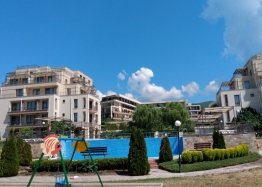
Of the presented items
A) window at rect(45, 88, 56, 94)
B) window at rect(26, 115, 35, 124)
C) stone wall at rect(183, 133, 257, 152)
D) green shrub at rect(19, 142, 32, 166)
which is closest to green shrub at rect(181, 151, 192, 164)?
stone wall at rect(183, 133, 257, 152)

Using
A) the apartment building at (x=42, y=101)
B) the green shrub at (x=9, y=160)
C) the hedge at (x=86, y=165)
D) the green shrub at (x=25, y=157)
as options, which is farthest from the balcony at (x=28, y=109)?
the hedge at (x=86, y=165)

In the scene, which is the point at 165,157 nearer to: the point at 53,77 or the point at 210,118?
the point at 210,118

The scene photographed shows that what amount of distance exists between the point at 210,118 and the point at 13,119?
36900 mm

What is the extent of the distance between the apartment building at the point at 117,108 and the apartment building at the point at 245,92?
3760 centimetres

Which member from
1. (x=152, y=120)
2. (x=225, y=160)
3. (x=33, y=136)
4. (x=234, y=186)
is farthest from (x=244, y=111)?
(x=234, y=186)

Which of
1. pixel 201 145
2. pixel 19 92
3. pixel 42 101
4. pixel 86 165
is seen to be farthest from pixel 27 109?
pixel 86 165

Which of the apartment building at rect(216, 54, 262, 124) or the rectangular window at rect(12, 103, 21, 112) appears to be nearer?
the apartment building at rect(216, 54, 262, 124)

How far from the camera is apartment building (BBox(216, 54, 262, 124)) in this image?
Answer: 45625 millimetres

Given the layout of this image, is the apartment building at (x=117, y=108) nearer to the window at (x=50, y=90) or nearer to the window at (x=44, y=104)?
the window at (x=50, y=90)

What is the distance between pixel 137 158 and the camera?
1351 centimetres

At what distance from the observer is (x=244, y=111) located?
44.2 metres

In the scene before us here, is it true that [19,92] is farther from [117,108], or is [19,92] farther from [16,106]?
[117,108]

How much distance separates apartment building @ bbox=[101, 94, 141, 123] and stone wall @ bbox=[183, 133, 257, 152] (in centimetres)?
5585

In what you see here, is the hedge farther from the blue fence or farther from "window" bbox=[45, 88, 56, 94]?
"window" bbox=[45, 88, 56, 94]
